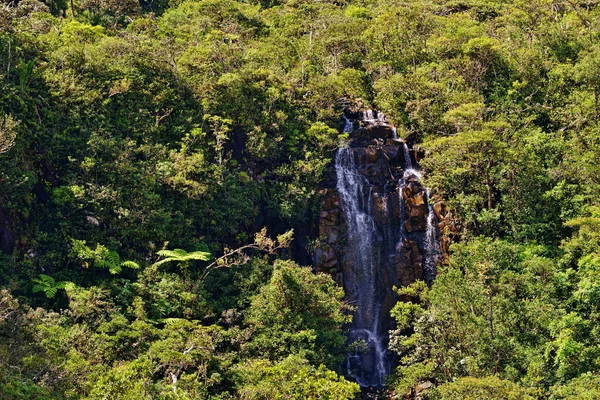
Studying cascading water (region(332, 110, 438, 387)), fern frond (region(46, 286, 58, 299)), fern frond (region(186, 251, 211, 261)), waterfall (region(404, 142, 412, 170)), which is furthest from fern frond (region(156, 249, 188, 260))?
waterfall (region(404, 142, 412, 170))

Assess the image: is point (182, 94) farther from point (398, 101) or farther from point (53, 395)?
point (53, 395)

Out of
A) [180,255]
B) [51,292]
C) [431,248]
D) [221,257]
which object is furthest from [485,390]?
[51,292]

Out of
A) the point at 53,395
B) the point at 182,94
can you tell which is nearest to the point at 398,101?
the point at 182,94

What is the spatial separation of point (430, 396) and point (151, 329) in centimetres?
948

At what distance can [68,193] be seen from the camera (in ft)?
78.6

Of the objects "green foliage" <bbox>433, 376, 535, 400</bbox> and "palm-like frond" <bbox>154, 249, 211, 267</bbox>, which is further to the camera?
"palm-like frond" <bbox>154, 249, 211, 267</bbox>

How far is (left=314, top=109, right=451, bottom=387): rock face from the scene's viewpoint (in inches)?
1097

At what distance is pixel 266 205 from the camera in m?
28.7

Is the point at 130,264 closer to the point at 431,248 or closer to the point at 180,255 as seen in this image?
the point at 180,255

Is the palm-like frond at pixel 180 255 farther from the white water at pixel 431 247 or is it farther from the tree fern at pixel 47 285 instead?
the white water at pixel 431 247

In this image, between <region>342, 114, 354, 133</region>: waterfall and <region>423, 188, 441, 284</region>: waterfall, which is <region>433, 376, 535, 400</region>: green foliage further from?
<region>342, 114, 354, 133</region>: waterfall

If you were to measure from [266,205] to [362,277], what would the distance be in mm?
5062

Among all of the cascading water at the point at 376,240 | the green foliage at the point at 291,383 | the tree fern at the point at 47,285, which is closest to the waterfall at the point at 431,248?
the cascading water at the point at 376,240

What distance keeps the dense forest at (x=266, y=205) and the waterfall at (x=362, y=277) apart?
3.26 ft
